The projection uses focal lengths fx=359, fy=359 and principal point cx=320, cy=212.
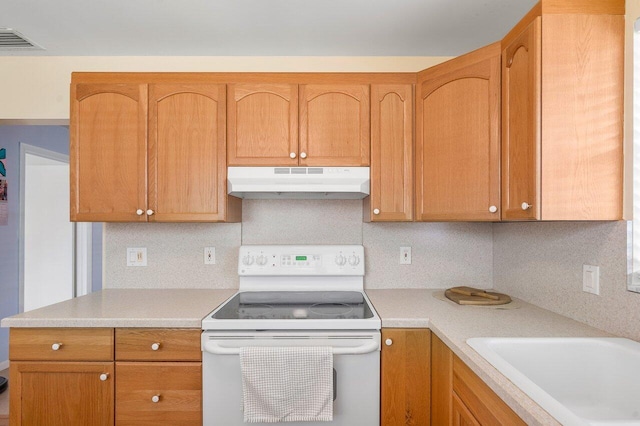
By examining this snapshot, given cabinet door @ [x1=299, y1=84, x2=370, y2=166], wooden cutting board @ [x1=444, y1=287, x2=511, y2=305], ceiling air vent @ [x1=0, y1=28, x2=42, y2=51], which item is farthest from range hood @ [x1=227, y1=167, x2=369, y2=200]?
ceiling air vent @ [x1=0, y1=28, x2=42, y2=51]

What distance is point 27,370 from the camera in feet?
5.08

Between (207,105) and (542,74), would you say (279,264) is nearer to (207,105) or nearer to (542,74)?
(207,105)

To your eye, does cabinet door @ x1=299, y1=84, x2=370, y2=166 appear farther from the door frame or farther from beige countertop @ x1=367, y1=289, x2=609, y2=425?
the door frame

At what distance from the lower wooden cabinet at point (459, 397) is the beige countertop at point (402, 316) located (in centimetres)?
6

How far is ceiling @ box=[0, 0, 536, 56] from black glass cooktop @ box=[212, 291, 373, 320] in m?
1.45

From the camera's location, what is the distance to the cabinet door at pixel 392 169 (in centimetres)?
190

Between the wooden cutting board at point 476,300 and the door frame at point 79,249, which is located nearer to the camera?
the wooden cutting board at point 476,300

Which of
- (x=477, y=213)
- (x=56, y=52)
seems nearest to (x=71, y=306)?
(x=56, y=52)

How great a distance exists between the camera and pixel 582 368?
3.90ft

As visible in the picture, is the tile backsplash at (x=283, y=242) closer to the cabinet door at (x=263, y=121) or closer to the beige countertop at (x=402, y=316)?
the beige countertop at (x=402, y=316)

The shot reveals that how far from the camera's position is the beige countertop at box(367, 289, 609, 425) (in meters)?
0.94

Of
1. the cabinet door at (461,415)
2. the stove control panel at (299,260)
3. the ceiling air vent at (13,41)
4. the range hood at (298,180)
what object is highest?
the ceiling air vent at (13,41)

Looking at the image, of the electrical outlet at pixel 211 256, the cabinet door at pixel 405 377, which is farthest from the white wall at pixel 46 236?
the cabinet door at pixel 405 377

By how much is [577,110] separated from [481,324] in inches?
34.5
